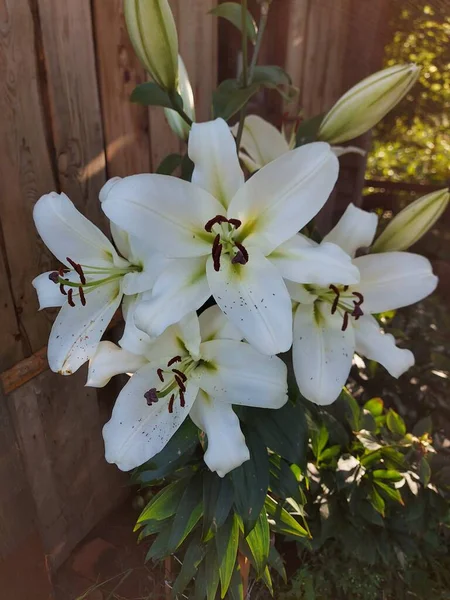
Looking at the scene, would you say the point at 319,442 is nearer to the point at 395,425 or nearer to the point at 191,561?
the point at 395,425

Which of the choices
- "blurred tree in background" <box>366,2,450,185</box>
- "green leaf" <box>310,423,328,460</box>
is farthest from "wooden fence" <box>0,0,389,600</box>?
"green leaf" <box>310,423,328,460</box>

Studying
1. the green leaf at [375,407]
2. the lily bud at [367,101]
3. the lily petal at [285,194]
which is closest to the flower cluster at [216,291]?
the lily petal at [285,194]

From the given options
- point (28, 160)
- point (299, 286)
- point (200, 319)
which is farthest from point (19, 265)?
point (299, 286)

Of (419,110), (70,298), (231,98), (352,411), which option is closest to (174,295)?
(70,298)

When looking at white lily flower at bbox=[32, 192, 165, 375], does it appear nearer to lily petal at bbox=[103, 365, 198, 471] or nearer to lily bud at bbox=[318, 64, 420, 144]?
lily petal at bbox=[103, 365, 198, 471]

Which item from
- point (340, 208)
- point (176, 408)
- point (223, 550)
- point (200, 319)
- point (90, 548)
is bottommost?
point (90, 548)

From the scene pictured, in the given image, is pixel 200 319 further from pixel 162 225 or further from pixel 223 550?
pixel 223 550
